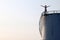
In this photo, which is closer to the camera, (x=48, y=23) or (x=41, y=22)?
(x=48, y=23)

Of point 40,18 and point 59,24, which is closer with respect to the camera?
point 59,24

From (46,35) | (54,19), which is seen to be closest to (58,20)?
(54,19)

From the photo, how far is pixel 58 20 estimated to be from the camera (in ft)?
103

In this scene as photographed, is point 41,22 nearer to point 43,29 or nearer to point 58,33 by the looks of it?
point 43,29

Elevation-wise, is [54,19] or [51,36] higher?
[54,19]

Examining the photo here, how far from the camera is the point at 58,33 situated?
101 feet

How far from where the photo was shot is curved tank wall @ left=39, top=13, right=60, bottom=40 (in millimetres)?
30870

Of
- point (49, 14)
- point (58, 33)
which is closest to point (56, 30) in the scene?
point (58, 33)

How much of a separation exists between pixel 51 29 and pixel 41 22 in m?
3.03

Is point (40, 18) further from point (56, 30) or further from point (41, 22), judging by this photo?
point (56, 30)

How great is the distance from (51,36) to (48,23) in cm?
186

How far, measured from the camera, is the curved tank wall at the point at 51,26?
30.9m

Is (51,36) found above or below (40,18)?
below

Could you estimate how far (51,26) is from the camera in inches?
1235
